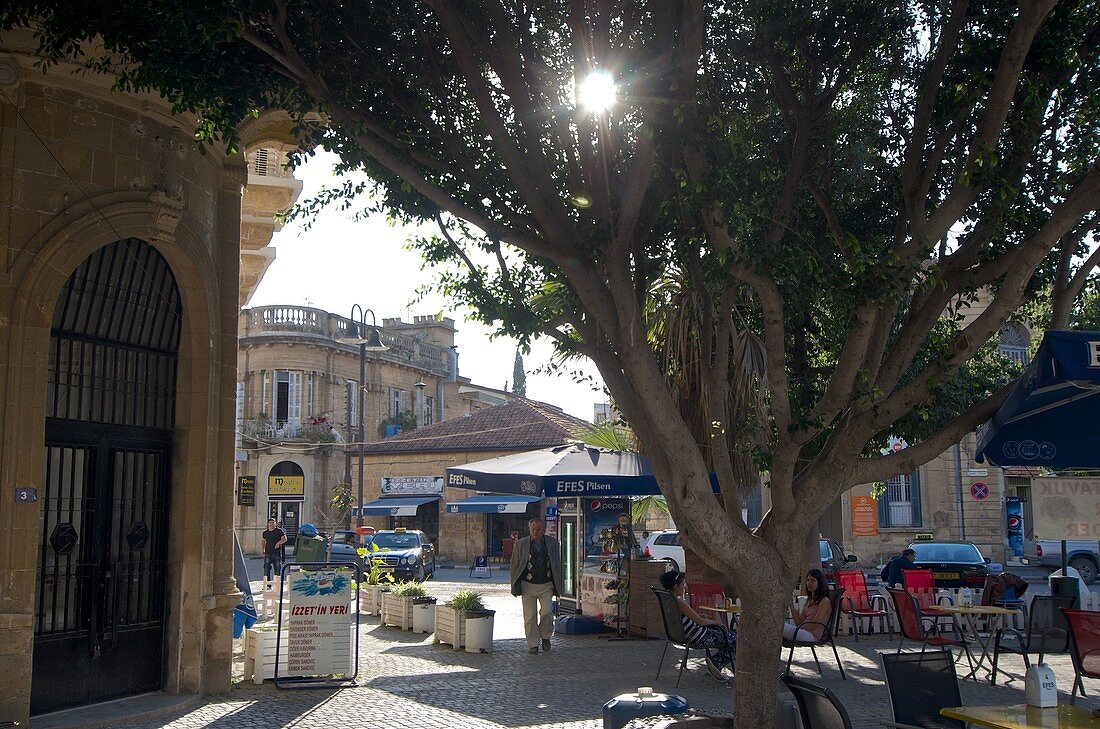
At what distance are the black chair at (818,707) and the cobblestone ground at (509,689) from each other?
1909 millimetres

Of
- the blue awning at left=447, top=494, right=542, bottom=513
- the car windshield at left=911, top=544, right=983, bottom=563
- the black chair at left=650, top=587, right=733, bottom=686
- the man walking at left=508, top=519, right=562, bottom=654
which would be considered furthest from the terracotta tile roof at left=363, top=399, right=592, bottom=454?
the black chair at left=650, top=587, right=733, bottom=686

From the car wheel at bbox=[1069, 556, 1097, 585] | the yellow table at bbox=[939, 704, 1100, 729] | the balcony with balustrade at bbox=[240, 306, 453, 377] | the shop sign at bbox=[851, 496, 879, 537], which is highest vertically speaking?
the balcony with balustrade at bbox=[240, 306, 453, 377]

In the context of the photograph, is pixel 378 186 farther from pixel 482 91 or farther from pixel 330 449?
pixel 330 449

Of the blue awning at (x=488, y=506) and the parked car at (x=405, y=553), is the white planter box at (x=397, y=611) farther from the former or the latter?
the blue awning at (x=488, y=506)

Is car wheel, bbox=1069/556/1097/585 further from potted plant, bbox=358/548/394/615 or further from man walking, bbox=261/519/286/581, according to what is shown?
man walking, bbox=261/519/286/581

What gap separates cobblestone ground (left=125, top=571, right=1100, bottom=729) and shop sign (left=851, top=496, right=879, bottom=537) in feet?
72.7

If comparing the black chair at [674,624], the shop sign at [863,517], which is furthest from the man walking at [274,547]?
the shop sign at [863,517]

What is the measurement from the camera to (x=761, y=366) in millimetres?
14586

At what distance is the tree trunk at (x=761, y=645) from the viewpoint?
6672mm

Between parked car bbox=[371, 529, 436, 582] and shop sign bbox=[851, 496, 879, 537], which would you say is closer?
parked car bbox=[371, 529, 436, 582]

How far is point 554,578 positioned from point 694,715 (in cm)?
647

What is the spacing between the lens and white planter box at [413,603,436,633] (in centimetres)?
1530

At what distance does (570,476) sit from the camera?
14.8m

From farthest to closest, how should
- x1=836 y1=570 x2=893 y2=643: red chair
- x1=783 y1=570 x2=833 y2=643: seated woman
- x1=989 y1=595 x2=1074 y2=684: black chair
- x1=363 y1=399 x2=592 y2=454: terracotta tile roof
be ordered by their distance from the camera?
1. x1=363 y1=399 x2=592 y2=454: terracotta tile roof
2. x1=836 y1=570 x2=893 y2=643: red chair
3. x1=989 y1=595 x2=1074 y2=684: black chair
4. x1=783 y1=570 x2=833 y2=643: seated woman
